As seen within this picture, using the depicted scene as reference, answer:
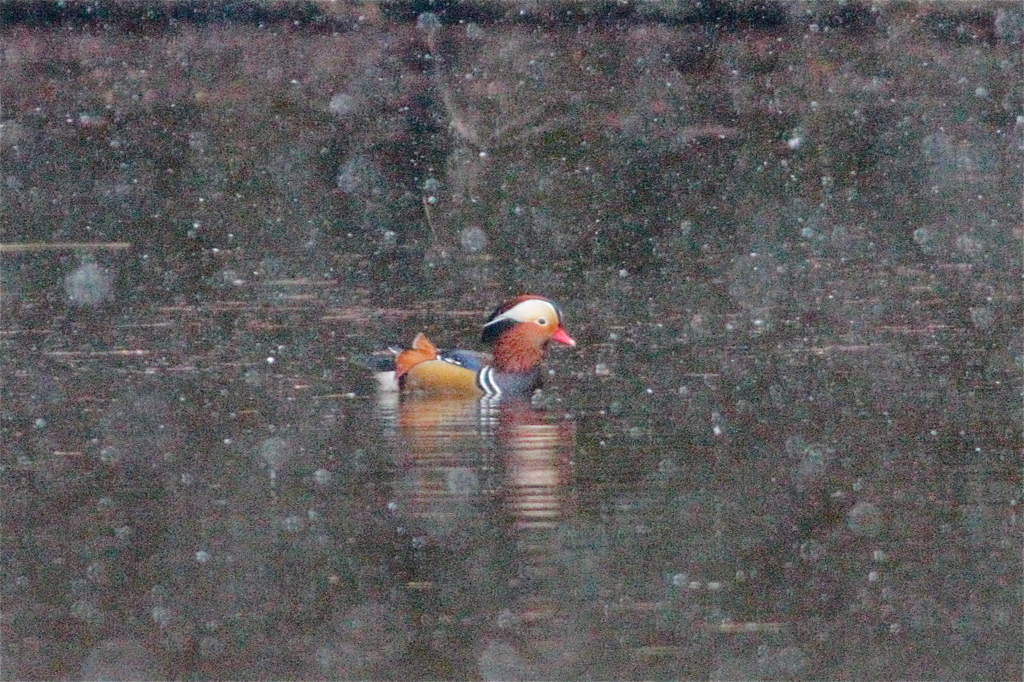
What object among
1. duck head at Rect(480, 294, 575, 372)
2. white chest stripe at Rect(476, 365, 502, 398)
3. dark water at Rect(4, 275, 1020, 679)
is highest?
duck head at Rect(480, 294, 575, 372)

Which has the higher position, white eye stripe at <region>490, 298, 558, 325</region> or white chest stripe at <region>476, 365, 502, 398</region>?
white eye stripe at <region>490, 298, 558, 325</region>

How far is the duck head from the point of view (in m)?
10.3

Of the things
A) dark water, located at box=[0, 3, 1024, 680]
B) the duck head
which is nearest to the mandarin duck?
the duck head

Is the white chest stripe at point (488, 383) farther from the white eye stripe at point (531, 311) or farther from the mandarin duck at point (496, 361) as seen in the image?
the white eye stripe at point (531, 311)

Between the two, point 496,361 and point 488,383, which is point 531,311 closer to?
point 496,361

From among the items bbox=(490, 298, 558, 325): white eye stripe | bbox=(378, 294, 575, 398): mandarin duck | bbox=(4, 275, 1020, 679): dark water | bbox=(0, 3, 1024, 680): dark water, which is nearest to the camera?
bbox=(4, 275, 1020, 679): dark water

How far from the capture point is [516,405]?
10000 mm

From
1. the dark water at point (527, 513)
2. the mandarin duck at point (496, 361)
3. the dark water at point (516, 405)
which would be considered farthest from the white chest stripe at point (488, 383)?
the dark water at point (527, 513)

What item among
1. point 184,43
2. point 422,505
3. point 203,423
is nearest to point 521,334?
point 203,423

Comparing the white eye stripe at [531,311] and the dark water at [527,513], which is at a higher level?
the white eye stripe at [531,311]

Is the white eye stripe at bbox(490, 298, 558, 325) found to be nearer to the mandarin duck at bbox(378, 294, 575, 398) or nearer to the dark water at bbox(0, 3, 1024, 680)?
the mandarin duck at bbox(378, 294, 575, 398)

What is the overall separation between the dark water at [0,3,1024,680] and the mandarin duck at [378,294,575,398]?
0.17m

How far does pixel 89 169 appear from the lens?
2003 centimetres

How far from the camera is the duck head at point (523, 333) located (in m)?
10.3
